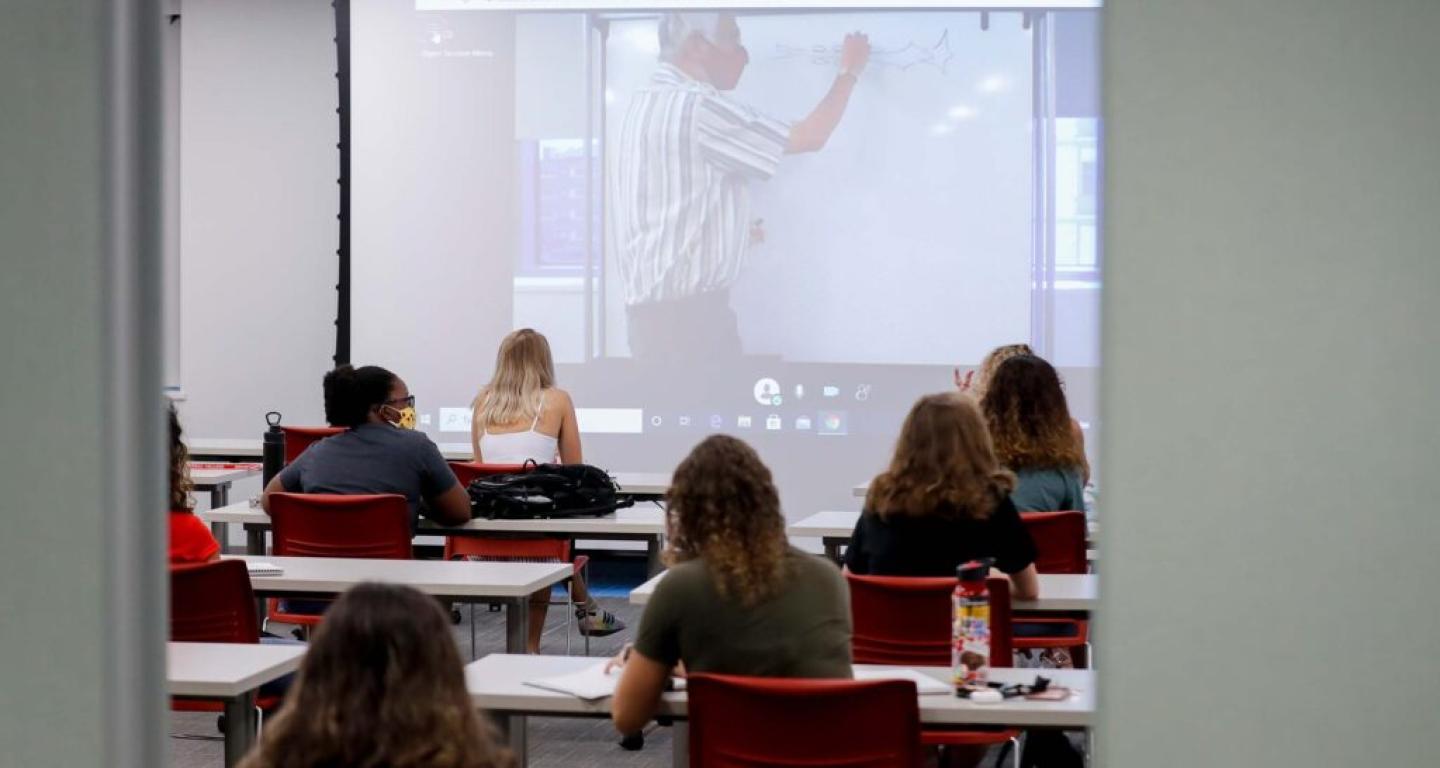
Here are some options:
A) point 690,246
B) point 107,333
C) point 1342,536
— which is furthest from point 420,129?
point 1342,536

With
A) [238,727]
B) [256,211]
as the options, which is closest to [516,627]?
[238,727]

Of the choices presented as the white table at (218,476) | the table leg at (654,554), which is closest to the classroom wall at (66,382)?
the table leg at (654,554)

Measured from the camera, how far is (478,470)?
19.4ft

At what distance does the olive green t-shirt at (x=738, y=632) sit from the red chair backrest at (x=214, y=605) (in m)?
1.36

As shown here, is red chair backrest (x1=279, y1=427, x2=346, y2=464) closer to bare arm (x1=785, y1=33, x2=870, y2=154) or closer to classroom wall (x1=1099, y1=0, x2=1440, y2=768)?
bare arm (x1=785, y1=33, x2=870, y2=154)

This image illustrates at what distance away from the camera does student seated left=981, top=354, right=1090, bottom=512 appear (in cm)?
469

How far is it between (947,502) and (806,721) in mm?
1172

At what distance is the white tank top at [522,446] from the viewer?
6184 millimetres

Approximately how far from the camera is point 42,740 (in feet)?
6.17

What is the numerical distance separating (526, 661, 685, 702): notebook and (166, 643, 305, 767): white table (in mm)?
537

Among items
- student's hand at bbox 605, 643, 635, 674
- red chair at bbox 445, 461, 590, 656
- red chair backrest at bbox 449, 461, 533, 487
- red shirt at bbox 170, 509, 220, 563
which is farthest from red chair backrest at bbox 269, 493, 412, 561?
student's hand at bbox 605, 643, 635, 674

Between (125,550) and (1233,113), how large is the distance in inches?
52.9

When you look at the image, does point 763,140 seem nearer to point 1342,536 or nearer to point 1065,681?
point 1065,681

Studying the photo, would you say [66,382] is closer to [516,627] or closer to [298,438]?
[516,627]
